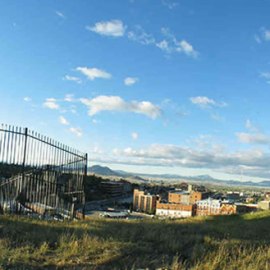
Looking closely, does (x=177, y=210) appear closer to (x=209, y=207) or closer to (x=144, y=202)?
(x=209, y=207)

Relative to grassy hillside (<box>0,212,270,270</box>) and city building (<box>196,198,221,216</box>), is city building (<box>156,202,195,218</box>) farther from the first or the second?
grassy hillside (<box>0,212,270,270</box>)

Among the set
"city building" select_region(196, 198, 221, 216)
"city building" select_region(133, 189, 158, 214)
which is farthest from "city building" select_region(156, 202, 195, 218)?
"city building" select_region(133, 189, 158, 214)

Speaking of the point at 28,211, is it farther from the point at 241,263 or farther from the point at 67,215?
the point at 241,263

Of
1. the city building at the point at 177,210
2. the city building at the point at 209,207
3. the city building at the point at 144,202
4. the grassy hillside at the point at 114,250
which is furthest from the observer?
the city building at the point at 144,202

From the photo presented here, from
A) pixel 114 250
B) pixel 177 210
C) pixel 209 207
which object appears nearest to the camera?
pixel 114 250

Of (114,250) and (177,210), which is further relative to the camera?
(177,210)

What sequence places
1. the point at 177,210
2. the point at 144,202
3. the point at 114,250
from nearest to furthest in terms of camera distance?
the point at 114,250 < the point at 177,210 < the point at 144,202

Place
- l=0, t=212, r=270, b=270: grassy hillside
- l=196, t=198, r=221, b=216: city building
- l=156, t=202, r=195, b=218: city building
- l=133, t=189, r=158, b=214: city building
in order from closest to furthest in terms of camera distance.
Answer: l=0, t=212, r=270, b=270: grassy hillside, l=196, t=198, r=221, b=216: city building, l=156, t=202, r=195, b=218: city building, l=133, t=189, r=158, b=214: city building

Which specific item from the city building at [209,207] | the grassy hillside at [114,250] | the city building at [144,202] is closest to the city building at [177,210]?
the city building at [209,207]

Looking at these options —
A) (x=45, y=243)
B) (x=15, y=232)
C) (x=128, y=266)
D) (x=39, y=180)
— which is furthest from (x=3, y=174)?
(x=128, y=266)

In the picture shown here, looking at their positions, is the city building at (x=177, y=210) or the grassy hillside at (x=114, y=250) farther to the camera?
the city building at (x=177, y=210)

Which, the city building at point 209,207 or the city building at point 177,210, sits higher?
the city building at point 209,207

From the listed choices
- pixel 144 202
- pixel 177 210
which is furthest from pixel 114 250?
pixel 144 202

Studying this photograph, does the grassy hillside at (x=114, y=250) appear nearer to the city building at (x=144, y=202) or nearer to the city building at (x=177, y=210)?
the city building at (x=177, y=210)
